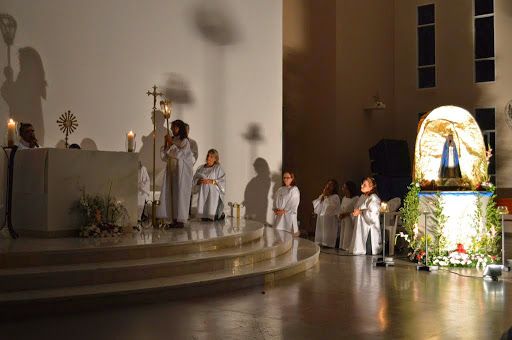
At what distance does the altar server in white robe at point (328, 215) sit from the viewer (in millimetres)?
12938

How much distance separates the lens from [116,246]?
701cm

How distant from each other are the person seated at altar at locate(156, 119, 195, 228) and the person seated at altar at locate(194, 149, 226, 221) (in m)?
1.73

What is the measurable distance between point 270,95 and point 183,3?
3.13 metres

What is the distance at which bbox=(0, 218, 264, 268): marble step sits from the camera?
6.48m

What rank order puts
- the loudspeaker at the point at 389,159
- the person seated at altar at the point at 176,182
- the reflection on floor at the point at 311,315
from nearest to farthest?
the reflection on floor at the point at 311,315 < the person seated at altar at the point at 176,182 < the loudspeaker at the point at 389,159

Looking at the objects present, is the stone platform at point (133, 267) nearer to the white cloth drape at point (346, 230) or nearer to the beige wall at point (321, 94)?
the white cloth drape at point (346, 230)

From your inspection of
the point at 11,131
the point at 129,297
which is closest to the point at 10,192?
the point at 11,131

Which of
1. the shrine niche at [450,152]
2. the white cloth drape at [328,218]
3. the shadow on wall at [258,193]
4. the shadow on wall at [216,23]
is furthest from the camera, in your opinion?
the shadow on wall at [258,193]

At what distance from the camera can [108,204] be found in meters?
8.41

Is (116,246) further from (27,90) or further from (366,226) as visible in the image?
(366,226)

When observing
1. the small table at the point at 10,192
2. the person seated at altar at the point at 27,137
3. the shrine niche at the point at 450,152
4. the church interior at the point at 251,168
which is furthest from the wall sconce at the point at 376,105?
the small table at the point at 10,192

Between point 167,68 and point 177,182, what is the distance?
134 inches

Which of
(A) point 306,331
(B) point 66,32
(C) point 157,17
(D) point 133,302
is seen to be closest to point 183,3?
(C) point 157,17

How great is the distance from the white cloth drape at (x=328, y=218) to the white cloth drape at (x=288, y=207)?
0.49 meters
